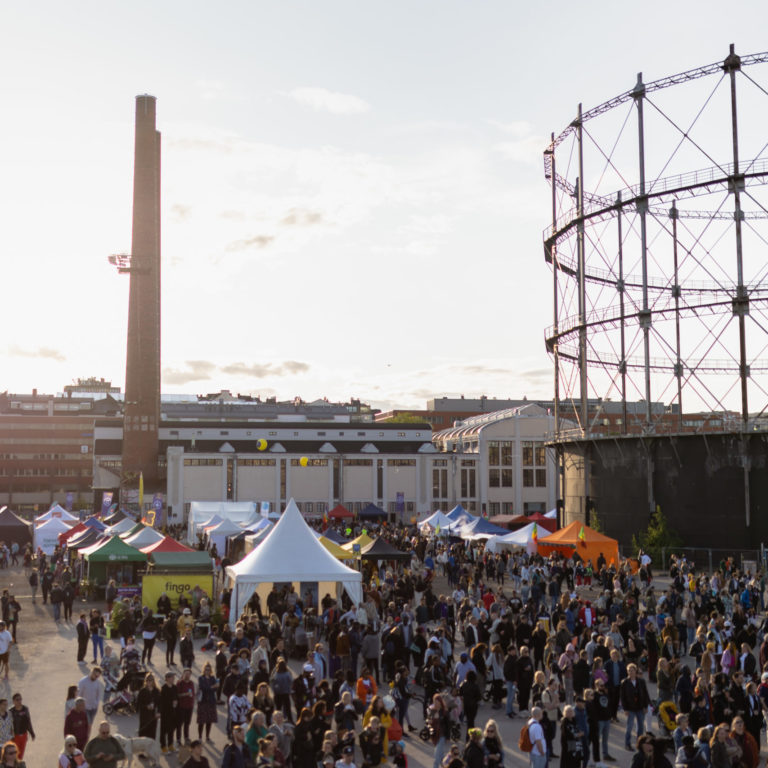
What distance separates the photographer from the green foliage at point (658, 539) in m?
42.2

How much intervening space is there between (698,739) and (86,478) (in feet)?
373

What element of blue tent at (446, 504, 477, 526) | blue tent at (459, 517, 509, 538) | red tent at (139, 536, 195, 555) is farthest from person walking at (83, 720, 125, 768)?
blue tent at (446, 504, 477, 526)

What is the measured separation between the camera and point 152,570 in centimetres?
2786

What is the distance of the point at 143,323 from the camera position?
84.6 m

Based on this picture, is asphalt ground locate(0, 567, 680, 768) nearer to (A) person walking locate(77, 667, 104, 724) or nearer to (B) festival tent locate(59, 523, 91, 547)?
(A) person walking locate(77, 667, 104, 724)

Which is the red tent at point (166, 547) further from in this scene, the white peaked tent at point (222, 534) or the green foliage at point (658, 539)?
the green foliage at point (658, 539)

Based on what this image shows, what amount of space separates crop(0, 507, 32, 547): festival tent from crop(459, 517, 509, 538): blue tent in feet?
82.7

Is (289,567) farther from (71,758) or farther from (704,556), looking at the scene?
(704,556)

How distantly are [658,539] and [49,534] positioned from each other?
30603 mm

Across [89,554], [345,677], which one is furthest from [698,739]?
[89,554]

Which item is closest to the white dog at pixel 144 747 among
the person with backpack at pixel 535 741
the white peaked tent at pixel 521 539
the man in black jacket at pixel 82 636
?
the person with backpack at pixel 535 741

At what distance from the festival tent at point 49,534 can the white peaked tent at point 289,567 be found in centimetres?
2171

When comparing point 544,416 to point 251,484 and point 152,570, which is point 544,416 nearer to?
point 251,484

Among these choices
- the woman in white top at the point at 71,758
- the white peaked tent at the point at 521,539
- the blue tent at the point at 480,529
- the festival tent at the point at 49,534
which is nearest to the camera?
the woman in white top at the point at 71,758
